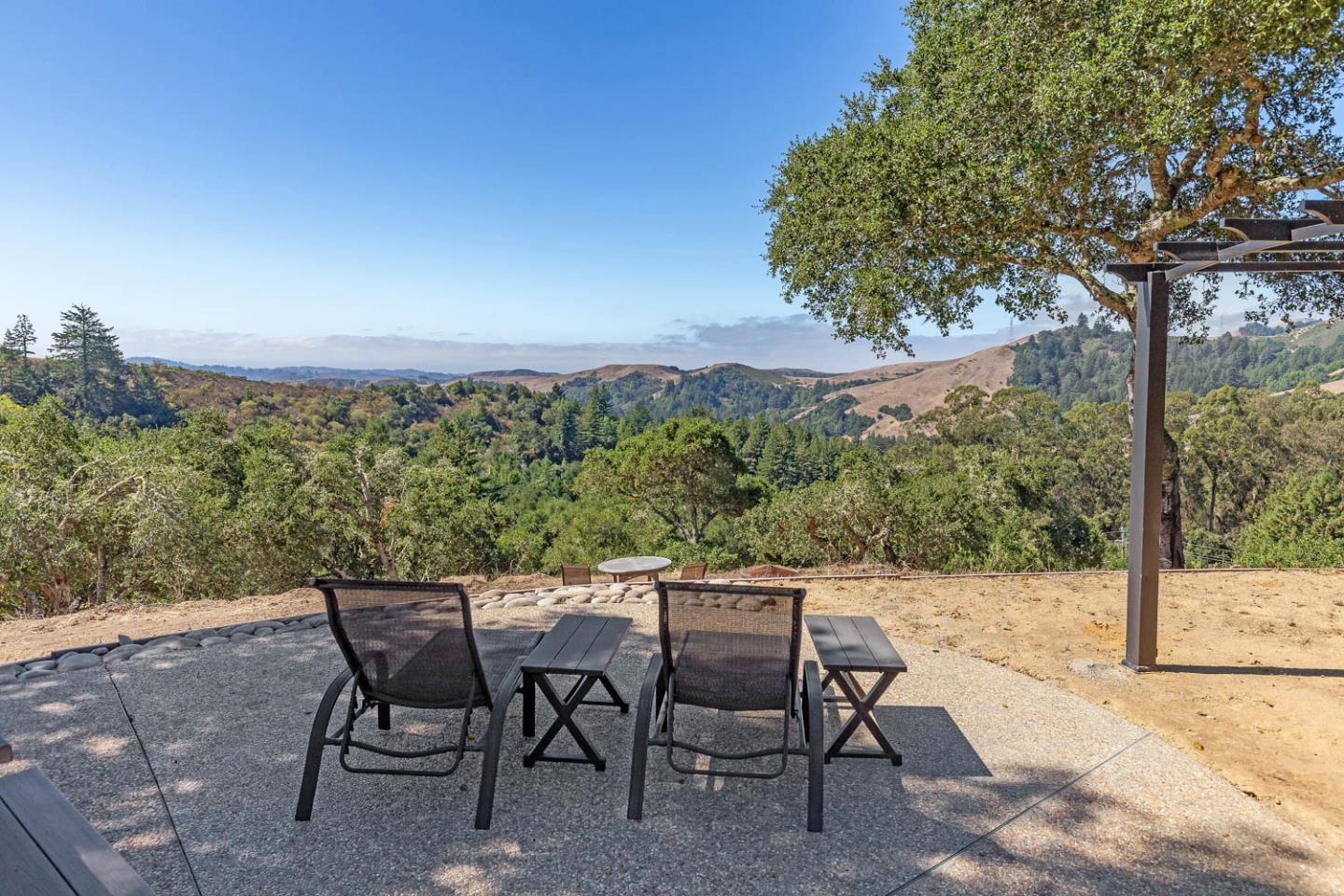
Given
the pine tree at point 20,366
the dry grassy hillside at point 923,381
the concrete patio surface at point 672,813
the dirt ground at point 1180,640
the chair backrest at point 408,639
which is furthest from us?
the dry grassy hillside at point 923,381

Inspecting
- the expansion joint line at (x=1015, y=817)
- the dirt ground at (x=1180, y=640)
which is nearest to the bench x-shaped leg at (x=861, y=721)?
the expansion joint line at (x=1015, y=817)

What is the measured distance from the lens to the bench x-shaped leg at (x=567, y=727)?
10.2ft

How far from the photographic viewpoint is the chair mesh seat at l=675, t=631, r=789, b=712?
2885 mm

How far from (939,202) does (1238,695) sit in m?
4.94

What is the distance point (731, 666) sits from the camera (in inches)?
115

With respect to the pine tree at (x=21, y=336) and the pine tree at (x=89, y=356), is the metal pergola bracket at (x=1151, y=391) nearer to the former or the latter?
the pine tree at (x=89, y=356)

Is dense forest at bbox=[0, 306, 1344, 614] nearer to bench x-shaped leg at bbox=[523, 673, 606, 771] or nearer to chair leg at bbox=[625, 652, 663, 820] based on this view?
bench x-shaped leg at bbox=[523, 673, 606, 771]

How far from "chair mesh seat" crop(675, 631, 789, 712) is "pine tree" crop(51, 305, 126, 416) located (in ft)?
250

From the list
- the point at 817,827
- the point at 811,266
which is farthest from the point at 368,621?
the point at 811,266

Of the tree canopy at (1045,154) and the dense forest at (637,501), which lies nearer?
the tree canopy at (1045,154)

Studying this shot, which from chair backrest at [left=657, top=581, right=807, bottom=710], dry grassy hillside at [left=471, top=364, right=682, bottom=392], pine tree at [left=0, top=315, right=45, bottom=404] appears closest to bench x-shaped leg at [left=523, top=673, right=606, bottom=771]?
chair backrest at [left=657, top=581, right=807, bottom=710]

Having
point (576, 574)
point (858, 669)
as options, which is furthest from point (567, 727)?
point (576, 574)

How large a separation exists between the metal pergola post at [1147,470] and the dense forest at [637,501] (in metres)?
7.05

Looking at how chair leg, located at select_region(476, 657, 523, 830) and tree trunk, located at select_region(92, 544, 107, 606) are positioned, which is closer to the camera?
chair leg, located at select_region(476, 657, 523, 830)
